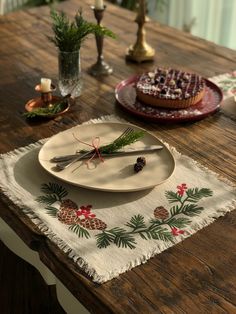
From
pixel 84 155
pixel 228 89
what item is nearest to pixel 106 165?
pixel 84 155

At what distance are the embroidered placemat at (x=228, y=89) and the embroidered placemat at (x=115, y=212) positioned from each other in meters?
0.35

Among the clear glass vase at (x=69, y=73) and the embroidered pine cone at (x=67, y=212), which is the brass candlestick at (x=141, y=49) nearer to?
the clear glass vase at (x=69, y=73)

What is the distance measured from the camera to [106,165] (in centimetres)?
124

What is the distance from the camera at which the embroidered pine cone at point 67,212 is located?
42.2 inches

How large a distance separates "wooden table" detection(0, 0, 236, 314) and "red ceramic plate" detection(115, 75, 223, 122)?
21 millimetres

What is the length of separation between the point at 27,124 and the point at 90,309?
68 centimetres

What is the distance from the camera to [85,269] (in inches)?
37.3

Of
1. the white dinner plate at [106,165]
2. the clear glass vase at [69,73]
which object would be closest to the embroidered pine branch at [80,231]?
the white dinner plate at [106,165]

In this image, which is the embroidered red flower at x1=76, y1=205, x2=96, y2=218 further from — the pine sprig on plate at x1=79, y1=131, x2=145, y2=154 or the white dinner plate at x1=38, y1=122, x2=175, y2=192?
the pine sprig on plate at x1=79, y1=131, x2=145, y2=154

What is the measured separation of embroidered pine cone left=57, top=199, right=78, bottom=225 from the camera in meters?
1.07

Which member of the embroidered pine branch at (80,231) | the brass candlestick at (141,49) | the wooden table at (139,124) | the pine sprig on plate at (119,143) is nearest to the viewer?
the wooden table at (139,124)

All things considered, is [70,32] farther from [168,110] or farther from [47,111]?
[168,110]

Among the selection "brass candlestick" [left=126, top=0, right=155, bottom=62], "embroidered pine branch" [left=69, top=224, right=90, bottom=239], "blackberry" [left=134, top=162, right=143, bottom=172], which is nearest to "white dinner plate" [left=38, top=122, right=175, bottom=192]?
"blackberry" [left=134, top=162, right=143, bottom=172]

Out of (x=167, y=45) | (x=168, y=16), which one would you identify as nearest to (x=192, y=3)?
(x=168, y=16)
